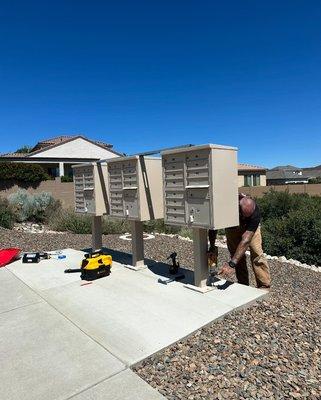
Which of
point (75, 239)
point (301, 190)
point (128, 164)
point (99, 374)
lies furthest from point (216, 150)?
point (301, 190)

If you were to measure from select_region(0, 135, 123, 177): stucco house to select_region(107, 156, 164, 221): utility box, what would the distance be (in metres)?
26.0

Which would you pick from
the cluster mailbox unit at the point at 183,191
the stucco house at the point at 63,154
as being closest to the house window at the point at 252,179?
the stucco house at the point at 63,154

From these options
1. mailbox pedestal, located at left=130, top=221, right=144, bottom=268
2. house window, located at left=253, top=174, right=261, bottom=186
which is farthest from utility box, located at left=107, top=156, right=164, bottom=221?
house window, located at left=253, top=174, right=261, bottom=186

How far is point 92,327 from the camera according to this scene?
373 cm

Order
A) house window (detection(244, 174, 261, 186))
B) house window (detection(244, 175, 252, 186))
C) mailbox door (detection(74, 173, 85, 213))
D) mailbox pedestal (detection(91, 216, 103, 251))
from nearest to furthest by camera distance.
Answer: mailbox door (detection(74, 173, 85, 213))
mailbox pedestal (detection(91, 216, 103, 251))
house window (detection(244, 175, 252, 186))
house window (detection(244, 174, 261, 186))

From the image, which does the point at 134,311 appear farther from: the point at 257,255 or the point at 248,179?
the point at 248,179

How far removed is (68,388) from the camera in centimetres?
271

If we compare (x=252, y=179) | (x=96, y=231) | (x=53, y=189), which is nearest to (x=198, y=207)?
(x=96, y=231)

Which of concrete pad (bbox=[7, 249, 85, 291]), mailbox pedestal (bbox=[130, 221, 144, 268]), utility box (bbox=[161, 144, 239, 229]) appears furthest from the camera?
mailbox pedestal (bbox=[130, 221, 144, 268])

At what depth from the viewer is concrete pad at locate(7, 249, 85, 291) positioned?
17.7ft

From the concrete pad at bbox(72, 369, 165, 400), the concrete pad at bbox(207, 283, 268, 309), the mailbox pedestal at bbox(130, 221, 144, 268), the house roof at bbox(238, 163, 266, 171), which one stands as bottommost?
the concrete pad at bbox(72, 369, 165, 400)

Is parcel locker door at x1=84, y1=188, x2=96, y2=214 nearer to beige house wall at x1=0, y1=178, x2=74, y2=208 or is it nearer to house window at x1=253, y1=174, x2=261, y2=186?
beige house wall at x1=0, y1=178, x2=74, y2=208

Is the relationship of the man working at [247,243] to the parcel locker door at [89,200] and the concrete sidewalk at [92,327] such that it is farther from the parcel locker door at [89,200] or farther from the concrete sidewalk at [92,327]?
the parcel locker door at [89,200]

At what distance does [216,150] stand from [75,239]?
7000 millimetres
